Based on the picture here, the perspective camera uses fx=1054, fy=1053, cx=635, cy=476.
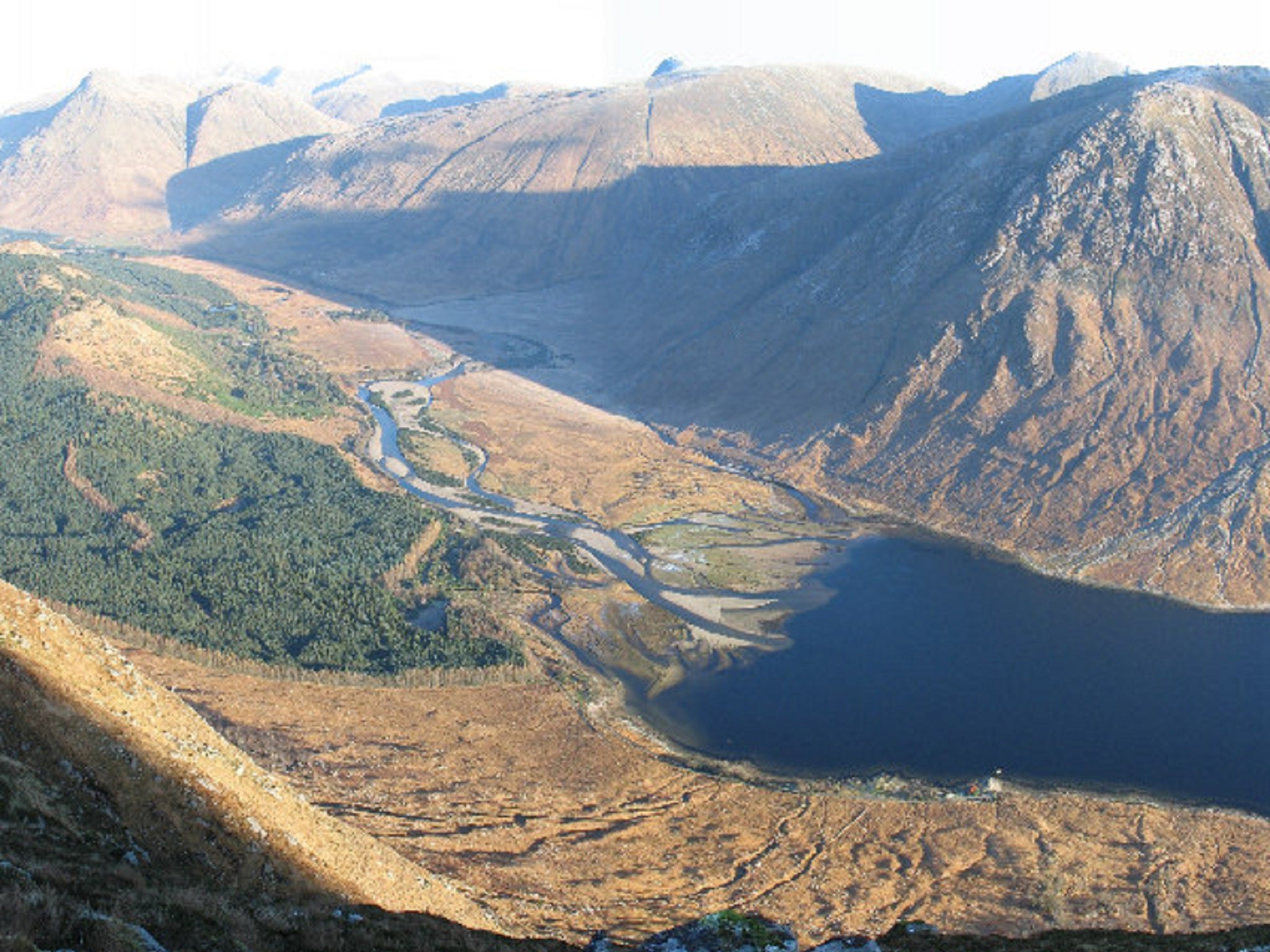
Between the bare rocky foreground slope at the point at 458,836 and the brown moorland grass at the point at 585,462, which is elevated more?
the bare rocky foreground slope at the point at 458,836

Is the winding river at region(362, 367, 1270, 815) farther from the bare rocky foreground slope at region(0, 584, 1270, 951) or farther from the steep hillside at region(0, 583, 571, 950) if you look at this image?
the steep hillside at region(0, 583, 571, 950)

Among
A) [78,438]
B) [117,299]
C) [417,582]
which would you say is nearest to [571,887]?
[417,582]

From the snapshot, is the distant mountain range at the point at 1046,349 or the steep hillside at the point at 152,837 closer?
the steep hillside at the point at 152,837

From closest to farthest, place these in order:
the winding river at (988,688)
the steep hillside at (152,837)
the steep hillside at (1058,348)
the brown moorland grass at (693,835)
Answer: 1. the steep hillside at (152,837)
2. the brown moorland grass at (693,835)
3. the winding river at (988,688)
4. the steep hillside at (1058,348)


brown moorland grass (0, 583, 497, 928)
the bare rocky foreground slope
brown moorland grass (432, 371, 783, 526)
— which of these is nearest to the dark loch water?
the bare rocky foreground slope

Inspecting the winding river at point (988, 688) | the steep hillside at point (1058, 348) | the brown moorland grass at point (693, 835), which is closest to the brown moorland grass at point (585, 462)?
the steep hillside at point (1058, 348)

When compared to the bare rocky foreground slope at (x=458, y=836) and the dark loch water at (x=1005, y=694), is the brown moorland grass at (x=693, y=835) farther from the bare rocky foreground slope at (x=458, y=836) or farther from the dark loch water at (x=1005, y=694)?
the dark loch water at (x=1005, y=694)
